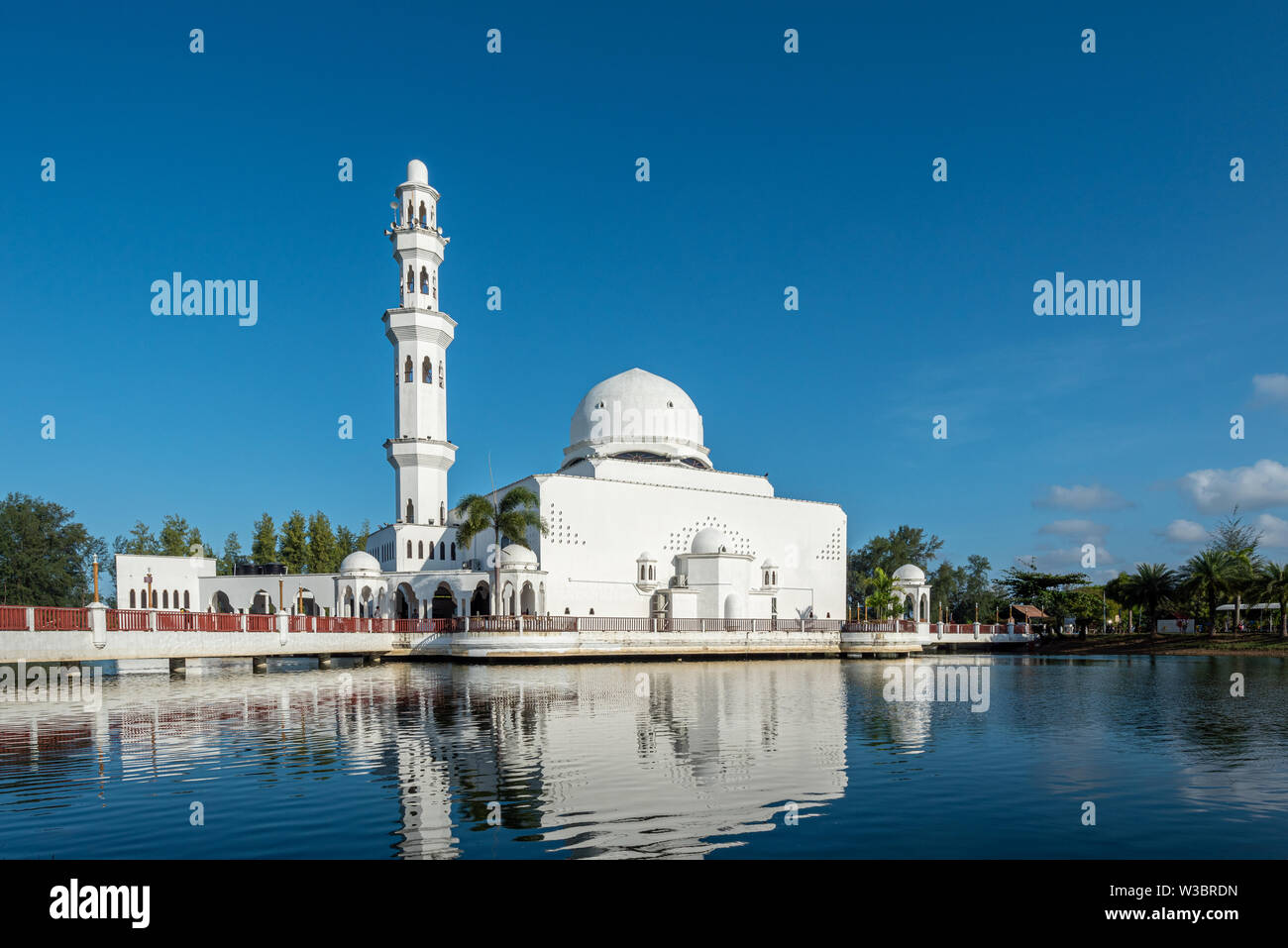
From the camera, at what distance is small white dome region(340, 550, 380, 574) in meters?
48.2

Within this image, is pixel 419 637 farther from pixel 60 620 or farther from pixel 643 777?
pixel 643 777

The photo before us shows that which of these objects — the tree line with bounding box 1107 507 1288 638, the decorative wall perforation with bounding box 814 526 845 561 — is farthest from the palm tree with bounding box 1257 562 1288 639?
the decorative wall perforation with bounding box 814 526 845 561

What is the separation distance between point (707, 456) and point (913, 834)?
55.8 m

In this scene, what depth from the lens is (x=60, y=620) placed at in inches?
1035

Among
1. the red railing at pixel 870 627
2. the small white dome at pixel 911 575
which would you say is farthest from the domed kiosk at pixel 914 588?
the red railing at pixel 870 627

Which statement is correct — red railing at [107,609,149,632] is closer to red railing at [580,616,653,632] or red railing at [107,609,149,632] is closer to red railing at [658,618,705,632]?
red railing at [580,616,653,632]

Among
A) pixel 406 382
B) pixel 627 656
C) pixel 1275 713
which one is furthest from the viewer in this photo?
pixel 406 382

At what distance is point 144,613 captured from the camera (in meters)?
29.4

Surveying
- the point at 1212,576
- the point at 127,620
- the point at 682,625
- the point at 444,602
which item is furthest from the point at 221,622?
the point at 1212,576

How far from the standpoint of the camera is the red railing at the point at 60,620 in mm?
25922

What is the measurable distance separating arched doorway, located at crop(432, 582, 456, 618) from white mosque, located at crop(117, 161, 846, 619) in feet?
0.23

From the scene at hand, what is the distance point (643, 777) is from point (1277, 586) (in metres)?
54.0
